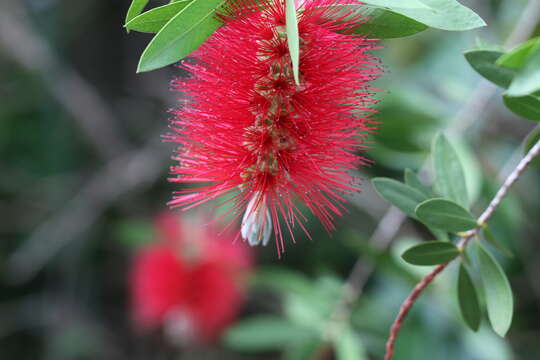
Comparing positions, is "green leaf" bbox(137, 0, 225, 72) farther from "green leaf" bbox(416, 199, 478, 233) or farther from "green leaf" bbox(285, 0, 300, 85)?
"green leaf" bbox(416, 199, 478, 233)

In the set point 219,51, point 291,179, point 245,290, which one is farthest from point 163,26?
point 245,290

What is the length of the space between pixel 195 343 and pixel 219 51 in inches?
86.8

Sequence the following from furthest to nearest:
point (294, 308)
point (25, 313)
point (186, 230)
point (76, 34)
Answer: point (76, 34) → point (25, 313) → point (186, 230) → point (294, 308)

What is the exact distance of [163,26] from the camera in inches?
32.4

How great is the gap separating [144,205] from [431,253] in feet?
7.95

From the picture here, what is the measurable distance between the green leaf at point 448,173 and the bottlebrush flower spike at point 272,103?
200 millimetres

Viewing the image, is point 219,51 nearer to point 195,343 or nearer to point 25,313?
point 195,343

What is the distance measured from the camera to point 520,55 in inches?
29.8

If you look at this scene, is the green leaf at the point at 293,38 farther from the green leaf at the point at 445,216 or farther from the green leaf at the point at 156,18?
the green leaf at the point at 445,216

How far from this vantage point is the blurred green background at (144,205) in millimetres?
2004

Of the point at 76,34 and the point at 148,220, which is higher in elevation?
the point at 76,34

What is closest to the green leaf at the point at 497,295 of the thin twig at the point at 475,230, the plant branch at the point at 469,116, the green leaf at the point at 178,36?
the thin twig at the point at 475,230

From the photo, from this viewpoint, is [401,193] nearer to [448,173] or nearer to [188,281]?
[448,173]

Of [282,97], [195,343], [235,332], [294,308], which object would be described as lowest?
Answer: [195,343]
